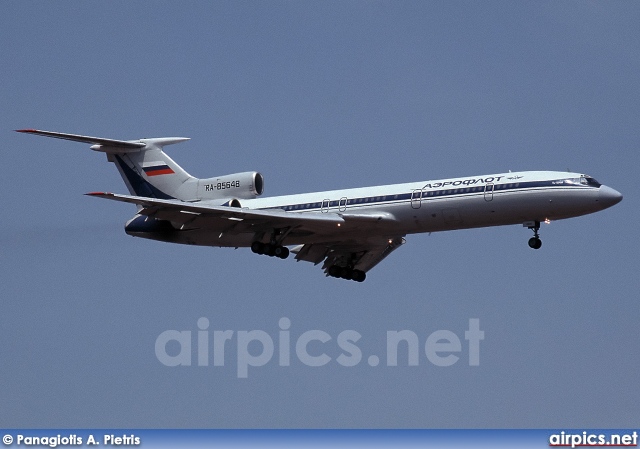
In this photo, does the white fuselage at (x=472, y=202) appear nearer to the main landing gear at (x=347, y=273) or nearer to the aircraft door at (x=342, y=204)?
the aircraft door at (x=342, y=204)

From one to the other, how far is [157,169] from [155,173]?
148 mm

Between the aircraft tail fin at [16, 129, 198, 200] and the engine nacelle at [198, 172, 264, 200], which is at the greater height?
the aircraft tail fin at [16, 129, 198, 200]

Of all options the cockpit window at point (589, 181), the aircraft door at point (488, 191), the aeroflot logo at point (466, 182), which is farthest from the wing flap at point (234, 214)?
the cockpit window at point (589, 181)

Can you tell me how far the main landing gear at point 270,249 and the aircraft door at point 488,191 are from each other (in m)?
6.44

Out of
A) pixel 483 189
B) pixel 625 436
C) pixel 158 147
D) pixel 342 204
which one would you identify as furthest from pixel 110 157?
pixel 625 436

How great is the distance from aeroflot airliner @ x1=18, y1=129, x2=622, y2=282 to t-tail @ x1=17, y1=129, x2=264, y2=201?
3 centimetres

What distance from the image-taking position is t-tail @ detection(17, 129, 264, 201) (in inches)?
1571

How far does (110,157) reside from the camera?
1628 inches

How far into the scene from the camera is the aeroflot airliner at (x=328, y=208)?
1385 inches

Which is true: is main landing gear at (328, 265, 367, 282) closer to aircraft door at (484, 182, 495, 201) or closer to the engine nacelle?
the engine nacelle

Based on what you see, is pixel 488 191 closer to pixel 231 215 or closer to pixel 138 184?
pixel 231 215

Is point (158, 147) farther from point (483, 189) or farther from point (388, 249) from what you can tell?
point (483, 189)

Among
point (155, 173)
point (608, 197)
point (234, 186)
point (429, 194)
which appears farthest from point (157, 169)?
point (608, 197)

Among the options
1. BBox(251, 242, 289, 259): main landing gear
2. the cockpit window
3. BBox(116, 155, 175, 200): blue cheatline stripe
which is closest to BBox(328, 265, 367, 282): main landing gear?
BBox(251, 242, 289, 259): main landing gear
